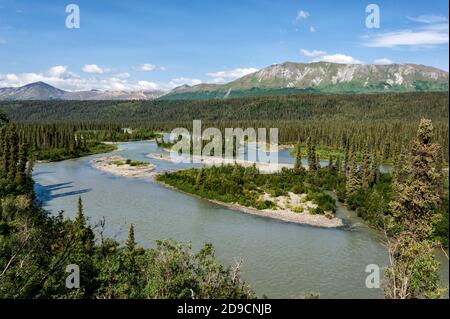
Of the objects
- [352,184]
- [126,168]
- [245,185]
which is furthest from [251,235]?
[126,168]

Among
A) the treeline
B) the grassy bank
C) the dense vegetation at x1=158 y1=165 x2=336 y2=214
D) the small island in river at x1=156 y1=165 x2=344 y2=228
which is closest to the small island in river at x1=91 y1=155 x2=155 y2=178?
the small island in river at x1=156 y1=165 x2=344 y2=228

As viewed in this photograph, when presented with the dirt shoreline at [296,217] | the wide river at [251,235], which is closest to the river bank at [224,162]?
the wide river at [251,235]

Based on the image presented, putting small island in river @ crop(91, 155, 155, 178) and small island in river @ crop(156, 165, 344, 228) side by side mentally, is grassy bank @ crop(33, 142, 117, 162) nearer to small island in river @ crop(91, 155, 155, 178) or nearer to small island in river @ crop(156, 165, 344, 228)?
small island in river @ crop(91, 155, 155, 178)

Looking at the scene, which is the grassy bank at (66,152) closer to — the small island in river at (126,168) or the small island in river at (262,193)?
the small island in river at (126,168)

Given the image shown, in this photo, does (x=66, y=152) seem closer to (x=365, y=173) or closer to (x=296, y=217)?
(x=296, y=217)

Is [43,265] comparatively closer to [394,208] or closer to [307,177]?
[394,208]
